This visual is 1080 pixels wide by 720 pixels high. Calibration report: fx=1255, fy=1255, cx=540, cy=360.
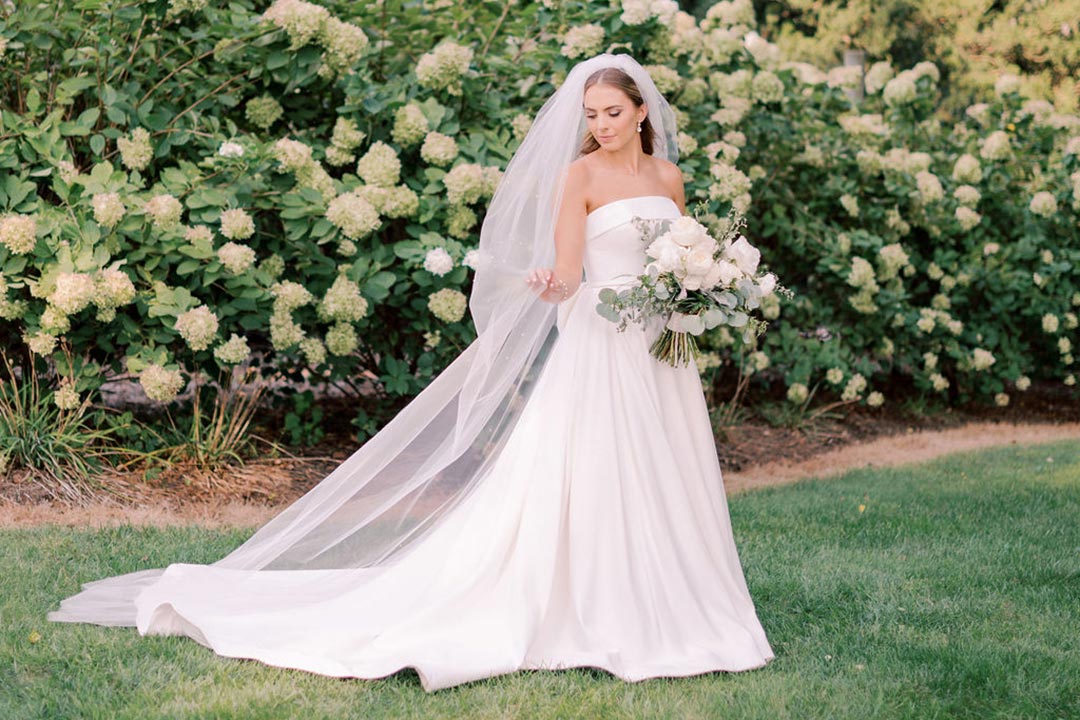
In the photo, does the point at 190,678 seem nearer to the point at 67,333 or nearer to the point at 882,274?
the point at 67,333

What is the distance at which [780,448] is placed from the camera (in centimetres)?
791

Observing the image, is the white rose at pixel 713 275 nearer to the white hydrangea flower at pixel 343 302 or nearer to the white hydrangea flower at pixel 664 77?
the white hydrangea flower at pixel 343 302

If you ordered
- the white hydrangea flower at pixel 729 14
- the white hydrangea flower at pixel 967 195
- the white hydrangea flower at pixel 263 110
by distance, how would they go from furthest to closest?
the white hydrangea flower at pixel 967 195, the white hydrangea flower at pixel 729 14, the white hydrangea flower at pixel 263 110

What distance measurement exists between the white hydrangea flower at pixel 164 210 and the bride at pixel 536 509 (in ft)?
5.78

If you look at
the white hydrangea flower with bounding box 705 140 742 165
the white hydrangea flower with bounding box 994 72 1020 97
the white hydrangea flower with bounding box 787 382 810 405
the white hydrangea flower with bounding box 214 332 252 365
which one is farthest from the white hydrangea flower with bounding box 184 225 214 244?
the white hydrangea flower with bounding box 994 72 1020 97

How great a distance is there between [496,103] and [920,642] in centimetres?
373

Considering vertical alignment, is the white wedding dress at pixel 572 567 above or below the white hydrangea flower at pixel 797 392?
above

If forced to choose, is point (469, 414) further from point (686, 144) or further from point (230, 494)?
point (686, 144)

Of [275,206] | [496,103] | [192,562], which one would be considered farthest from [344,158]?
[192,562]

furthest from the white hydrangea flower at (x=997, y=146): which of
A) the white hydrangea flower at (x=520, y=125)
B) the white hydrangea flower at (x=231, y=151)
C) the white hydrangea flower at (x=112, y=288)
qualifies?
the white hydrangea flower at (x=112, y=288)

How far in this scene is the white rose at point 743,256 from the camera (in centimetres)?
380

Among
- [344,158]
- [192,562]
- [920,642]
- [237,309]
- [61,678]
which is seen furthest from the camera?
[344,158]

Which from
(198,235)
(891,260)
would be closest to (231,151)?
(198,235)

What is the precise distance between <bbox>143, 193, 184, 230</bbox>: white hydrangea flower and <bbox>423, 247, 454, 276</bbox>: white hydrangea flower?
114 cm
